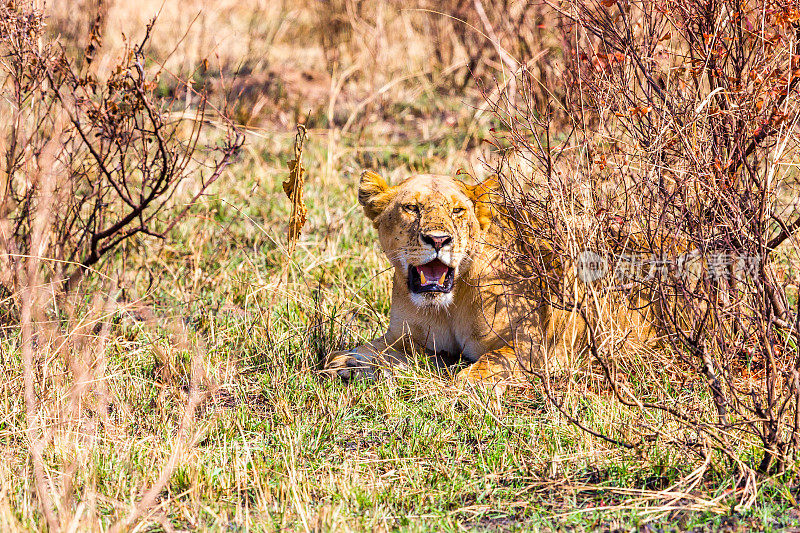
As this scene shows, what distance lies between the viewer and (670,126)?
11.7ft

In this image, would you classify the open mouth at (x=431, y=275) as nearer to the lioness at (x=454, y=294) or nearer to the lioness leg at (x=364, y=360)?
the lioness at (x=454, y=294)

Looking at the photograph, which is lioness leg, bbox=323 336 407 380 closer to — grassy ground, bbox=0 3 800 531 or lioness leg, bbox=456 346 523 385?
grassy ground, bbox=0 3 800 531

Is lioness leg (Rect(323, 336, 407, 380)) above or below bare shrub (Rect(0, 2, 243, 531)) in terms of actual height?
below

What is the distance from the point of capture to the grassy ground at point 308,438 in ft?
9.93

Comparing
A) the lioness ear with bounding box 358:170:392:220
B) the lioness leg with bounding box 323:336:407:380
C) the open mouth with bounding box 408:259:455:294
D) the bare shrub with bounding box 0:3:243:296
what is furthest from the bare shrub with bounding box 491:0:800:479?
the bare shrub with bounding box 0:3:243:296

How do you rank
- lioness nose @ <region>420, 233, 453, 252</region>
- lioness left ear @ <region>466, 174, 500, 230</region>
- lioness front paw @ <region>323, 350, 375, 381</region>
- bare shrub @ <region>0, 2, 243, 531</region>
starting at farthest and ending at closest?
lioness front paw @ <region>323, 350, 375, 381</region> → lioness left ear @ <region>466, 174, 500, 230</region> → lioness nose @ <region>420, 233, 453, 252</region> → bare shrub @ <region>0, 2, 243, 531</region>

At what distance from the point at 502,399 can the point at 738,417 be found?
906 mm

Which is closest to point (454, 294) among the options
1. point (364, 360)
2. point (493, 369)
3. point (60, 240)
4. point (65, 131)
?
point (493, 369)

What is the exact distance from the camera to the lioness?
3.99m

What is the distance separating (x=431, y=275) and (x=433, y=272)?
0.01 m

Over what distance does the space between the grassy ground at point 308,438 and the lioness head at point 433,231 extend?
16.5 inches

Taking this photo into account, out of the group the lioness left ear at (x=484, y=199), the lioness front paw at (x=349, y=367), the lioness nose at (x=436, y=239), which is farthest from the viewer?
the lioness front paw at (x=349, y=367)

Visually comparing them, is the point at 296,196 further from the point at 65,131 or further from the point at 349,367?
the point at 65,131

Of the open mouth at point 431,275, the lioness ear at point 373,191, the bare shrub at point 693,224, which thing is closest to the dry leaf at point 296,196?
the lioness ear at point 373,191
